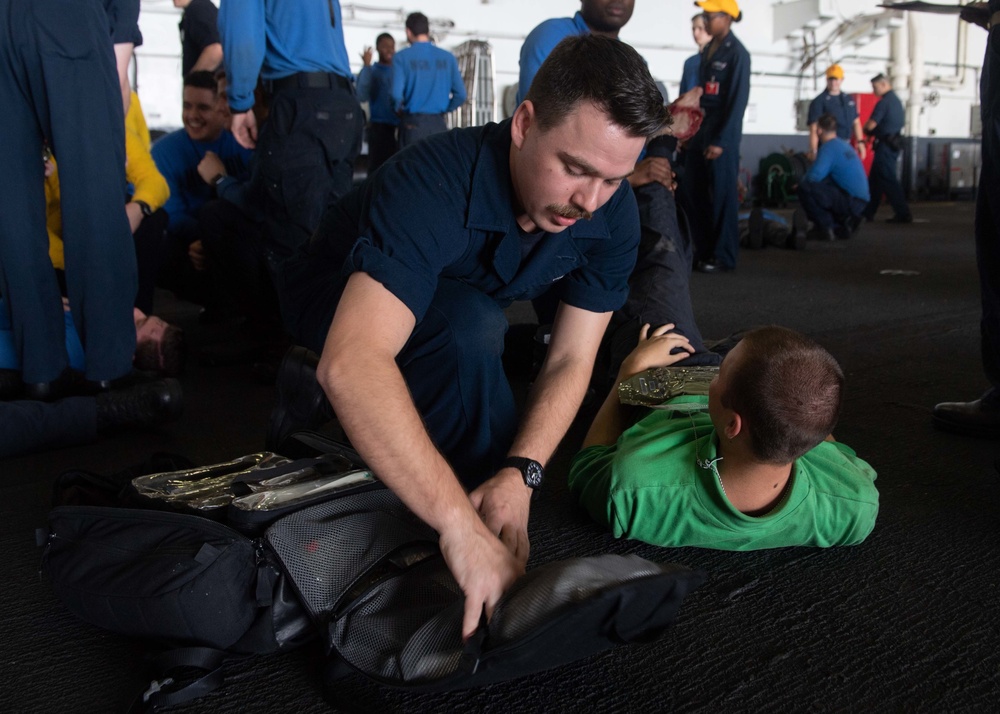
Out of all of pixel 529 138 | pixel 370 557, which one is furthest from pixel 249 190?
pixel 370 557

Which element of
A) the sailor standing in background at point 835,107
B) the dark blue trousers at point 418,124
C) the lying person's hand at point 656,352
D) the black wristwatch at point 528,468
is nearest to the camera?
the black wristwatch at point 528,468

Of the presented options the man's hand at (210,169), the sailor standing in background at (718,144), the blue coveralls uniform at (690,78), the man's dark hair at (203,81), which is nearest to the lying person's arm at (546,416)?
the man's hand at (210,169)

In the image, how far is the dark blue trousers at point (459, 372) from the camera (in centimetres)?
128

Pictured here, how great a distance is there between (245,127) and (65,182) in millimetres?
978

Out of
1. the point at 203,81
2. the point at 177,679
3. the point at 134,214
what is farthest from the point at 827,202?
the point at 177,679

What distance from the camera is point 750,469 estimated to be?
1210mm

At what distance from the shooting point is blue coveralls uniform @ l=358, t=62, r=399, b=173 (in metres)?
6.85

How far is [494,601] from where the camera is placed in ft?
2.98

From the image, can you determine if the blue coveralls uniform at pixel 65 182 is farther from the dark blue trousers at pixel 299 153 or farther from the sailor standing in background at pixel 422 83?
the sailor standing in background at pixel 422 83

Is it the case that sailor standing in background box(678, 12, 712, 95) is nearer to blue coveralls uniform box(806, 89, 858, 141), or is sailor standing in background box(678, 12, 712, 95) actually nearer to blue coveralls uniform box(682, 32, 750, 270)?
blue coveralls uniform box(682, 32, 750, 270)

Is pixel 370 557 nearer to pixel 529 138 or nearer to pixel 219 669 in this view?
pixel 219 669

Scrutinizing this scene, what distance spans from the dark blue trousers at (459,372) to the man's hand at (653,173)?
1010mm

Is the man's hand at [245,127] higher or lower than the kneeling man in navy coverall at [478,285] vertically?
higher

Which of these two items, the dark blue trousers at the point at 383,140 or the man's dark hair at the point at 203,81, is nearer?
the man's dark hair at the point at 203,81
